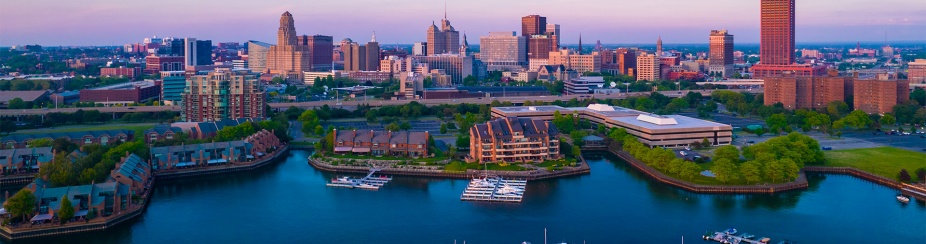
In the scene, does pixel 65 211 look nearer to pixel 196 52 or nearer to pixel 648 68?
pixel 648 68

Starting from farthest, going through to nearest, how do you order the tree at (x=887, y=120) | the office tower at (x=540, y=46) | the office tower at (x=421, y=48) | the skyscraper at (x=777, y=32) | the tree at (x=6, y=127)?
the office tower at (x=421, y=48) < the office tower at (x=540, y=46) < the skyscraper at (x=777, y=32) < the tree at (x=887, y=120) < the tree at (x=6, y=127)

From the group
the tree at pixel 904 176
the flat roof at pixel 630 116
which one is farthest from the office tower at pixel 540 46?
the tree at pixel 904 176

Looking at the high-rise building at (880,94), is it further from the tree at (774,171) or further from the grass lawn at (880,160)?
the tree at (774,171)

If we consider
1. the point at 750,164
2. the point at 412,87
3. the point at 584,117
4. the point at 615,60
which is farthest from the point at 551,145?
the point at 615,60

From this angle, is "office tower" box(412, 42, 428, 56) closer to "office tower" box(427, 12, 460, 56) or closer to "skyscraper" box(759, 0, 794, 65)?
"office tower" box(427, 12, 460, 56)

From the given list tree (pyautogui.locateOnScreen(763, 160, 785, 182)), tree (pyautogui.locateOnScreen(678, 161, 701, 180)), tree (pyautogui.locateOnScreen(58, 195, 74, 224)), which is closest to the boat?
A: tree (pyautogui.locateOnScreen(763, 160, 785, 182))
